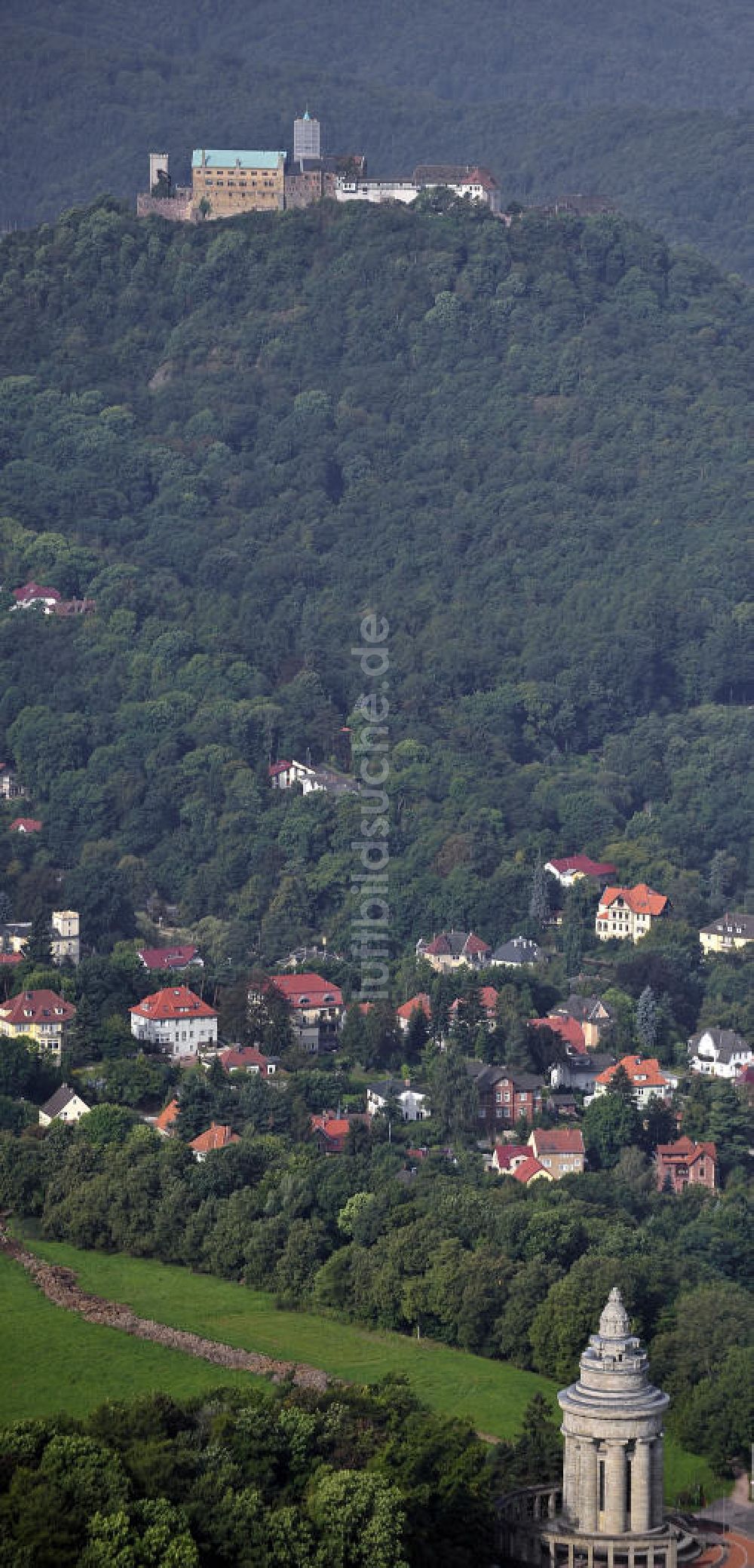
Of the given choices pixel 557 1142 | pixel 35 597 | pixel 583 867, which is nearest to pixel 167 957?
pixel 583 867

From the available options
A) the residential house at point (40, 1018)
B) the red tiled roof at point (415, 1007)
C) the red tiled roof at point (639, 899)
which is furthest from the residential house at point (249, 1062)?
the red tiled roof at point (639, 899)

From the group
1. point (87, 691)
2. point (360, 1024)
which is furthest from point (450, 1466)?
point (87, 691)

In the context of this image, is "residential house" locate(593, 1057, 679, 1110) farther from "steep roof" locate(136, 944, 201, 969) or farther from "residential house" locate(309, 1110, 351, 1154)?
"steep roof" locate(136, 944, 201, 969)

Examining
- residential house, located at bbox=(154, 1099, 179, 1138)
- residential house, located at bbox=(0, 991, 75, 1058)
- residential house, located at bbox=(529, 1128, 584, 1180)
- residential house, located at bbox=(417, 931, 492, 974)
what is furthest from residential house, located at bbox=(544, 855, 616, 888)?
residential house, located at bbox=(154, 1099, 179, 1138)

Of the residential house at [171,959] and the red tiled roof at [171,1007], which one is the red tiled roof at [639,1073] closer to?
the red tiled roof at [171,1007]

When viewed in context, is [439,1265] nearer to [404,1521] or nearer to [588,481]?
[404,1521]
